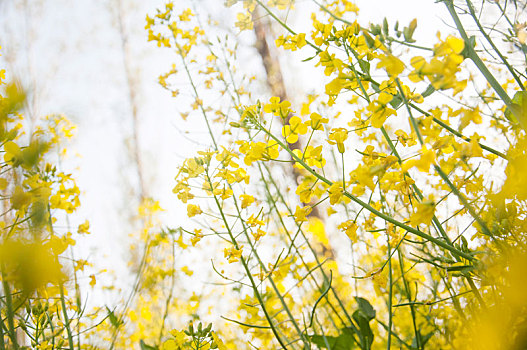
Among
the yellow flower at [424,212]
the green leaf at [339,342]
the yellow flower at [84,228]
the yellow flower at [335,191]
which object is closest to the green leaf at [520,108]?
the yellow flower at [424,212]

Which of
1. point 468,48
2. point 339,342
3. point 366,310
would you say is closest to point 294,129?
point 468,48

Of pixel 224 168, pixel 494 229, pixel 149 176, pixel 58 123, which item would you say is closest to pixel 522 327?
pixel 494 229

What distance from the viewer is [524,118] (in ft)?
2.47

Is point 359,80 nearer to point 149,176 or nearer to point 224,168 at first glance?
point 224,168

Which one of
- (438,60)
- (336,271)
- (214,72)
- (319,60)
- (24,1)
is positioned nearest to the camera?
(438,60)

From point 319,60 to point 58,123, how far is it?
5.87 ft

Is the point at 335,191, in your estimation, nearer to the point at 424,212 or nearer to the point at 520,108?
the point at 424,212

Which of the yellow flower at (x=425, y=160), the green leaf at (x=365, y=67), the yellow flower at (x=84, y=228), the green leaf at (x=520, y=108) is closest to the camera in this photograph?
the yellow flower at (x=425, y=160)

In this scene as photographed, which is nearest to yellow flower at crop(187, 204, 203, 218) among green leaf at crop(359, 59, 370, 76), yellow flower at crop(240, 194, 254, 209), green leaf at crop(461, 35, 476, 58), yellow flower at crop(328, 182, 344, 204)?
yellow flower at crop(240, 194, 254, 209)

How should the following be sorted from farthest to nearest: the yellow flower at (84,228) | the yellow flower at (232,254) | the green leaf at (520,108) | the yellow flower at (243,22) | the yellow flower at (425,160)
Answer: the yellow flower at (84,228) → the yellow flower at (243,22) → the yellow flower at (232,254) → the green leaf at (520,108) → the yellow flower at (425,160)

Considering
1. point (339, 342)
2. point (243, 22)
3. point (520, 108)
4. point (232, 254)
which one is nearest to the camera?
point (520, 108)

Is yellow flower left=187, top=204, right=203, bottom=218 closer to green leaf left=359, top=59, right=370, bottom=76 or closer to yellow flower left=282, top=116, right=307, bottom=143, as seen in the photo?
yellow flower left=282, top=116, right=307, bottom=143

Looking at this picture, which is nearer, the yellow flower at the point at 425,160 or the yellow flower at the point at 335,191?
the yellow flower at the point at 425,160

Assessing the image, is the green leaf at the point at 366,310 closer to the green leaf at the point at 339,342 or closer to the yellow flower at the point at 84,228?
the green leaf at the point at 339,342
